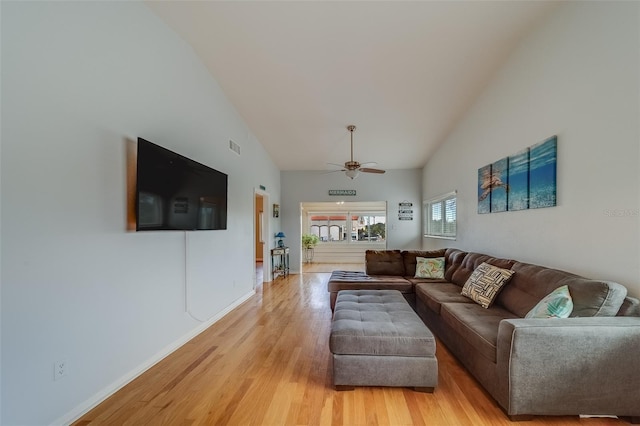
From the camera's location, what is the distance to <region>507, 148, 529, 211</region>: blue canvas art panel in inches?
117

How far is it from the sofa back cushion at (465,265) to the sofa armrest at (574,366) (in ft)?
4.66

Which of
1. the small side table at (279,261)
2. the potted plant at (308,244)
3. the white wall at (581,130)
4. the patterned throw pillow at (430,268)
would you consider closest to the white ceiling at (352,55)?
the white wall at (581,130)

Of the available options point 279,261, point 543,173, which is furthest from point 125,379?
point 279,261

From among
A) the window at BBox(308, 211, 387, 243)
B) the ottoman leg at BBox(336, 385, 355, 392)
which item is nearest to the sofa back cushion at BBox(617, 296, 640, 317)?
the ottoman leg at BBox(336, 385, 355, 392)

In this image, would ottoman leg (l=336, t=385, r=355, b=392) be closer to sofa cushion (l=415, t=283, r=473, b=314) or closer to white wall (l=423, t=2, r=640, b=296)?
sofa cushion (l=415, t=283, r=473, b=314)

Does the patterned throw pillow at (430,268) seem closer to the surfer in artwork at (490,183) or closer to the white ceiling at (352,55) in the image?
the surfer in artwork at (490,183)

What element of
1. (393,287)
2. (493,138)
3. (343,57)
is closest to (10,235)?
(343,57)

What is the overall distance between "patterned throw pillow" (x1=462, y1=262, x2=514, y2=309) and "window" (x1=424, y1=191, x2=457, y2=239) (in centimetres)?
228

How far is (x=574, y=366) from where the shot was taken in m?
1.69

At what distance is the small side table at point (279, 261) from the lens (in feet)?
21.8

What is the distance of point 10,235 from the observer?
149 cm

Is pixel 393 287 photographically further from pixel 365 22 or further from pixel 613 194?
pixel 365 22

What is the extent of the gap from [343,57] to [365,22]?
53 cm

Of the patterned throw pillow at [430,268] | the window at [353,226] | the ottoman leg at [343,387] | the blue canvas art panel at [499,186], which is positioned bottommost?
the ottoman leg at [343,387]
